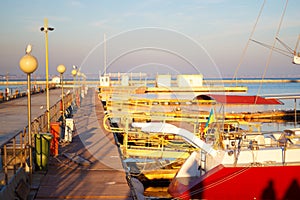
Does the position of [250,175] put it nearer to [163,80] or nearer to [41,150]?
[41,150]

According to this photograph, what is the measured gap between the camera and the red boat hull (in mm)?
9352

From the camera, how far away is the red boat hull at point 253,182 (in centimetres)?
935

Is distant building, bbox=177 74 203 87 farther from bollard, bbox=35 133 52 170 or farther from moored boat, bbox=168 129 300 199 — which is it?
bollard, bbox=35 133 52 170

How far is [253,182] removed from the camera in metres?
9.40

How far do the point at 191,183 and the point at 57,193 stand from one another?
3899 millimetres

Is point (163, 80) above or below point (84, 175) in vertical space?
above

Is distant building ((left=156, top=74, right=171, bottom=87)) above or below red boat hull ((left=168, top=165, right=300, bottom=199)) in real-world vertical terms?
above

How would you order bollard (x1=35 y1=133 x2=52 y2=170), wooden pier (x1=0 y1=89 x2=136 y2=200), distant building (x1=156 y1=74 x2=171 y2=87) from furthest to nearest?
distant building (x1=156 y1=74 x2=171 y2=87) → bollard (x1=35 y1=133 x2=52 y2=170) → wooden pier (x1=0 y1=89 x2=136 y2=200)

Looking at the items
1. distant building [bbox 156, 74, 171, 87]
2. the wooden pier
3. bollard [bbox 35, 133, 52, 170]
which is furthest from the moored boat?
distant building [bbox 156, 74, 171, 87]

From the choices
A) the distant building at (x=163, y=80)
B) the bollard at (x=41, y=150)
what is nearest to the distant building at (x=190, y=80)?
the distant building at (x=163, y=80)

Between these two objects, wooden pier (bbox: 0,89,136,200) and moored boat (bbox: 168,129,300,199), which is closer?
wooden pier (bbox: 0,89,136,200)

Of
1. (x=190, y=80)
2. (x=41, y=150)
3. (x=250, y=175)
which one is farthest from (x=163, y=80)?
(x=41, y=150)

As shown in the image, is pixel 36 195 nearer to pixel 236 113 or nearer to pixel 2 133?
pixel 2 133

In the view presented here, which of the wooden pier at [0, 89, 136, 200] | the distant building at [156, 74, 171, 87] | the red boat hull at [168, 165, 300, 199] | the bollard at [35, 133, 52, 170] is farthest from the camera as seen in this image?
the distant building at [156, 74, 171, 87]
